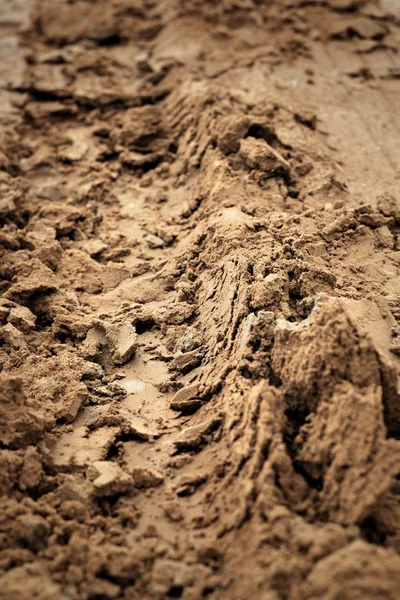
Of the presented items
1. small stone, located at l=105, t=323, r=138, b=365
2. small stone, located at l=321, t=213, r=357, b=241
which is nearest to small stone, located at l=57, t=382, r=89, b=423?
small stone, located at l=105, t=323, r=138, b=365

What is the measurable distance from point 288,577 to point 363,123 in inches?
117

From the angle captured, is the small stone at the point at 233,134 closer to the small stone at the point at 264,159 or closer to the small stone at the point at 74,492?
the small stone at the point at 264,159

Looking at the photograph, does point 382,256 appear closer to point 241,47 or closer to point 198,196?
point 198,196

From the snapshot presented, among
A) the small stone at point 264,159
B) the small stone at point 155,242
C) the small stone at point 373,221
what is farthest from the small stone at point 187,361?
the small stone at point 264,159

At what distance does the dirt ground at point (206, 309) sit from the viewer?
1891 millimetres

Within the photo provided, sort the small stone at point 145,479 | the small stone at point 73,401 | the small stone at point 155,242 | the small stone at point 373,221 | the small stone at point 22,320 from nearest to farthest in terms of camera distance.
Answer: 1. the small stone at point 145,479
2. the small stone at point 73,401
3. the small stone at point 22,320
4. the small stone at point 373,221
5. the small stone at point 155,242

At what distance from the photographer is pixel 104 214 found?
12.0 ft

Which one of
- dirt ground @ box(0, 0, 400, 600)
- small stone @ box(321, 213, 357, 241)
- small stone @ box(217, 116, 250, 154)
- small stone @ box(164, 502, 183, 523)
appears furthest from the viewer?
small stone @ box(217, 116, 250, 154)

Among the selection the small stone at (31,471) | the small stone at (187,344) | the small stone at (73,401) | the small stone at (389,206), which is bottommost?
the small stone at (73,401)

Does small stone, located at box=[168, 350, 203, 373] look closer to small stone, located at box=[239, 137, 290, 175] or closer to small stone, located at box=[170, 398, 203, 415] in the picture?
small stone, located at box=[170, 398, 203, 415]

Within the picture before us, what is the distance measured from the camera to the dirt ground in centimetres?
189

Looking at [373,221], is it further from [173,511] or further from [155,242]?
[173,511]

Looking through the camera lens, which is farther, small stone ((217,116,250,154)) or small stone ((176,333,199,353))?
small stone ((217,116,250,154))

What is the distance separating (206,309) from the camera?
2828 mm
